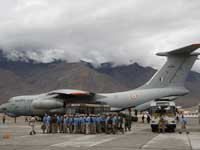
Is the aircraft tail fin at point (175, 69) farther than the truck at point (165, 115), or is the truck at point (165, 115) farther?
the aircraft tail fin at point (175, 69)

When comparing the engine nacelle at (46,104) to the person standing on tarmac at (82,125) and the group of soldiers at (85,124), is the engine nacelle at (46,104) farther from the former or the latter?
the person standing on tarmac at (82,125)

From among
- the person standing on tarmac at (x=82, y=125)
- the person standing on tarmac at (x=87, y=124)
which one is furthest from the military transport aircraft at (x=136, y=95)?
the person standing on tarmac at (x=87, y=124)

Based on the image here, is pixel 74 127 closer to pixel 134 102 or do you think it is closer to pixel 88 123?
pixel 88 123

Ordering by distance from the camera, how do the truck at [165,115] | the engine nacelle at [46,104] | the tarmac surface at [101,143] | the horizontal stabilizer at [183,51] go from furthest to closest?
1. the engine nacelle at [46,104]
2. the horizontal stabilizer at [183,51]
3. the truck at [165,115]
4. the tarmac surface at [101,143]

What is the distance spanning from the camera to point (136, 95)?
4253cm

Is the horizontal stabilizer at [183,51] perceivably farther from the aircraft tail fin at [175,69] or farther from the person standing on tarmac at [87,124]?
the person standing on tarmac at [87,124]

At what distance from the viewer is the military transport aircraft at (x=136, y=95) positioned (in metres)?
41.1

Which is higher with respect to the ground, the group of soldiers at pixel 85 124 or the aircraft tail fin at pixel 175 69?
the aircraft tail fin at pixel 175 69

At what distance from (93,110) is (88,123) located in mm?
13882

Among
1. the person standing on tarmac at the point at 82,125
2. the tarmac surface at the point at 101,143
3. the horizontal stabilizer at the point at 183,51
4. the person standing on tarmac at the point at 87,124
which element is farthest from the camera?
the horizontal stabilizer at the point at 183,51

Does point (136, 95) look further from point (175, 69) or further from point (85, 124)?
point (85, 124)

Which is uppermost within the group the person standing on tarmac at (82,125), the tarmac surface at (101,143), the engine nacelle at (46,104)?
the engine nacelle at (46,104)

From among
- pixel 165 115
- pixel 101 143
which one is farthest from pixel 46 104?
pixel 101 143

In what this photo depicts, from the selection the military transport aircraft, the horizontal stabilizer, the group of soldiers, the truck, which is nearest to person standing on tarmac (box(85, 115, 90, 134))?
the group of soldiers
